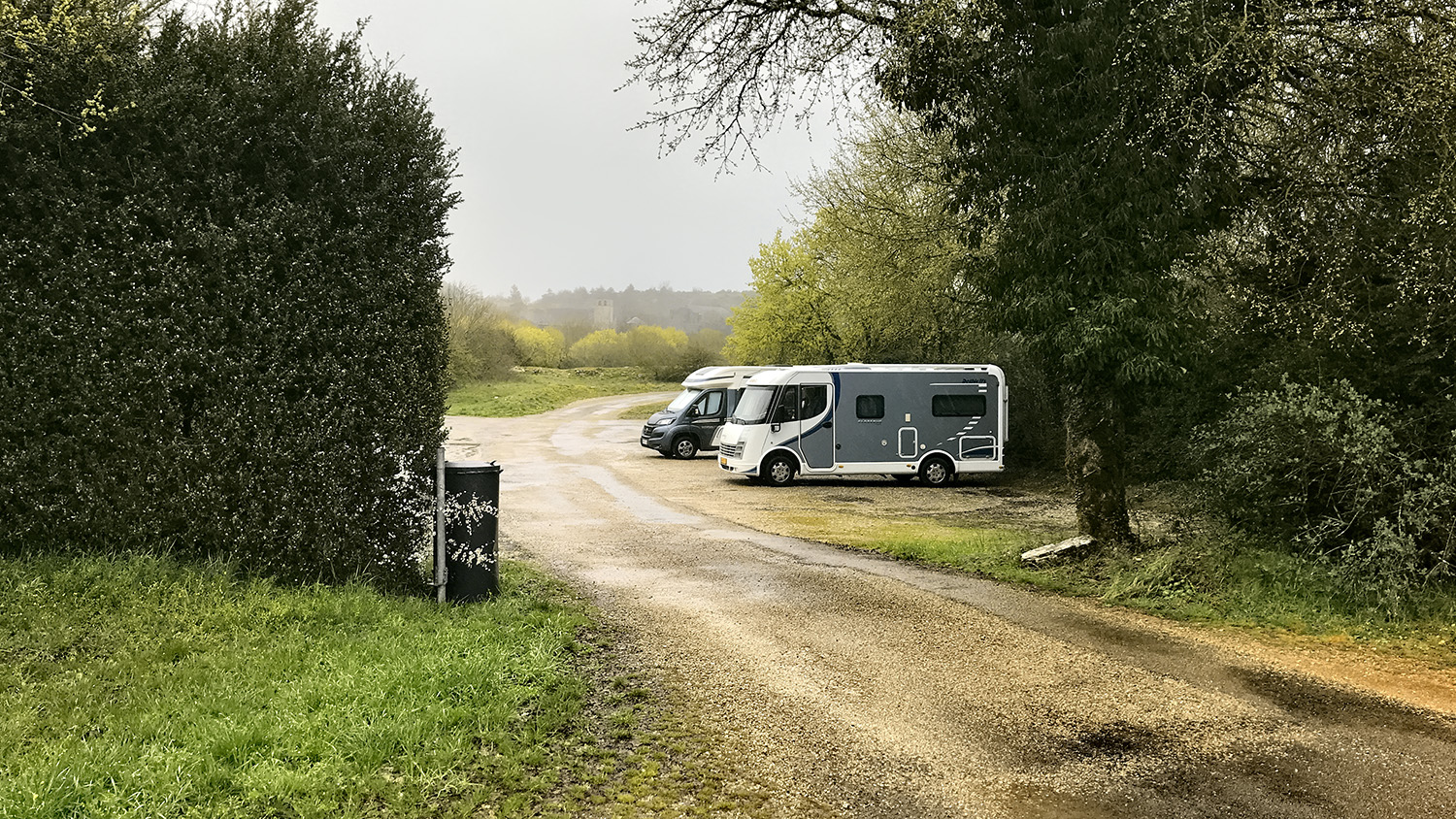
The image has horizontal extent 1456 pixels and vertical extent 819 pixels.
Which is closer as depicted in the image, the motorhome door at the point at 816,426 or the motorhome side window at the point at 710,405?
the motorhome door at the point at 816,426

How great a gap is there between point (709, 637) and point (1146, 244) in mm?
5280

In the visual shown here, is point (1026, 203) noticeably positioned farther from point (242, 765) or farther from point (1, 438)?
point (1, 438)

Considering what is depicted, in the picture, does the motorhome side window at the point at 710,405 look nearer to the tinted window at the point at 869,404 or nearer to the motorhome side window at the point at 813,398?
the motorhome side window at the point at 813,398

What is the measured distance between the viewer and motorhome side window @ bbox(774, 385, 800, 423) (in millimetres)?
18312

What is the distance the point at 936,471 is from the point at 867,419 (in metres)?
1.90

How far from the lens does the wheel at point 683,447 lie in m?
24.3

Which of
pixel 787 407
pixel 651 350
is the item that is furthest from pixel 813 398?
pixel 651 350

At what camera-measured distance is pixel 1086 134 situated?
8242 mm

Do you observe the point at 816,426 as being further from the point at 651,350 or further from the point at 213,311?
the point at 651,350

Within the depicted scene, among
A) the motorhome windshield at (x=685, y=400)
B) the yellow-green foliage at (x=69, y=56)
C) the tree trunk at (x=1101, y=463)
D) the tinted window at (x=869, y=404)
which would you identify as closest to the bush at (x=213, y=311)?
the yellow-green foliage at (x=69, y=56)

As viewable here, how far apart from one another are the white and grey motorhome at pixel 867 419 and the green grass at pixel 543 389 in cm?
1903

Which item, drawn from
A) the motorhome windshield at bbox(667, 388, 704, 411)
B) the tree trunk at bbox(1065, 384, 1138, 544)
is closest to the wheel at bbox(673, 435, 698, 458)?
the motorhome windshield at bbox(667, 388, 704, 411)

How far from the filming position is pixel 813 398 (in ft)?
60.2

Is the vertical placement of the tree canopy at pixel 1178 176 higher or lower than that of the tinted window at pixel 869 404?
higher
